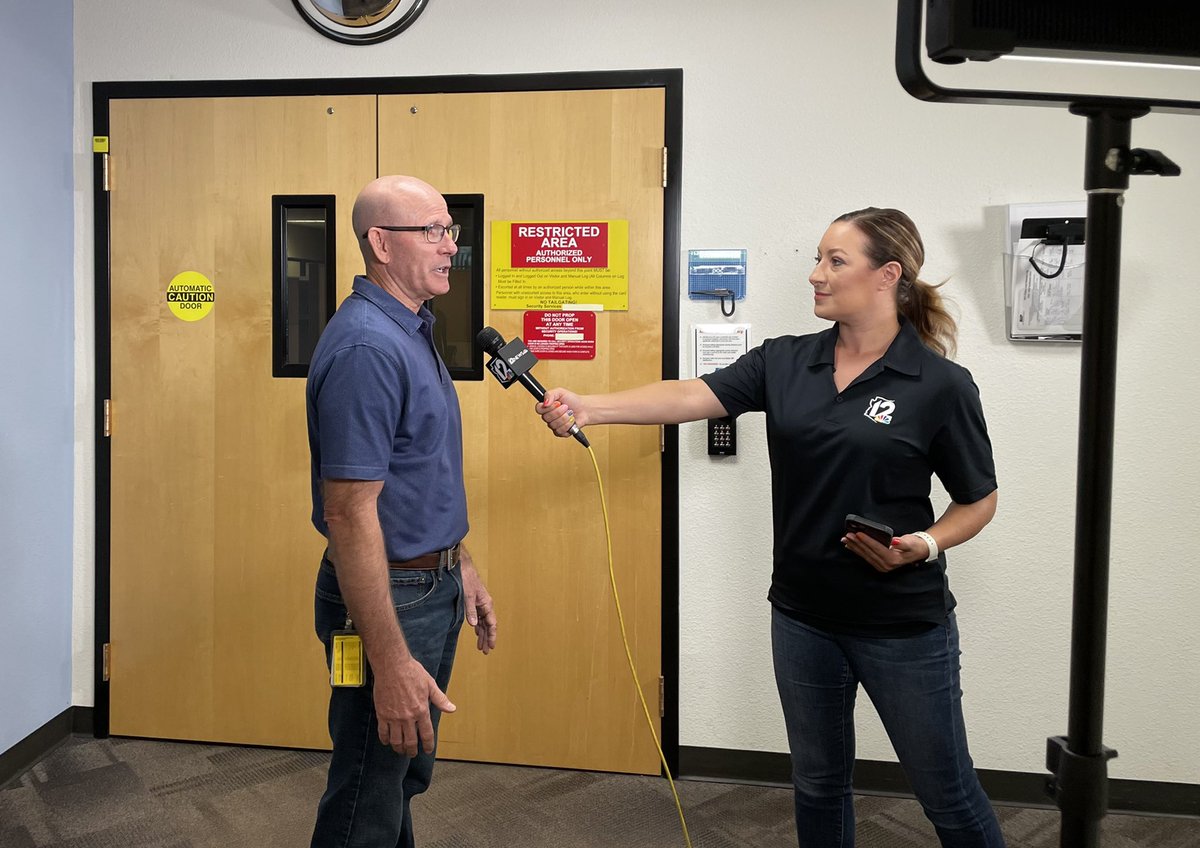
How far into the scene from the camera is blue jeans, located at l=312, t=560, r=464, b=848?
1609 millimetres

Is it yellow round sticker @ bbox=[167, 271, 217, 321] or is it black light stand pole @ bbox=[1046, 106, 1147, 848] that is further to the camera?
yellow round sticker @ bbox=[167, 271, 217, 321]

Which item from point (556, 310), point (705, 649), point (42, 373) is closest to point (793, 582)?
point (705, 649)

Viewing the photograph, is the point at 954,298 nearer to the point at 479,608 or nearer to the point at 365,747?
the point at 479,608

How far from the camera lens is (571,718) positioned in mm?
2781

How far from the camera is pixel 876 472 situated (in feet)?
5.61

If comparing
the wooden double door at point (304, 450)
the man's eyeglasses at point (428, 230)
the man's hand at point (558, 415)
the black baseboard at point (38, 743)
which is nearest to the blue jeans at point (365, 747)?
the man's hand at point (558, 415)

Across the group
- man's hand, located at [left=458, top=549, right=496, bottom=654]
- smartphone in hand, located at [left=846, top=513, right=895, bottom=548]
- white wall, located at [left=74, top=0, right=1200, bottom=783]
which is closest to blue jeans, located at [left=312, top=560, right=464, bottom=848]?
man's hand, located at [left=458, top=549, right=496, bottom=654]

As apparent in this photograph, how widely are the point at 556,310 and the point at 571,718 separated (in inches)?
48.4

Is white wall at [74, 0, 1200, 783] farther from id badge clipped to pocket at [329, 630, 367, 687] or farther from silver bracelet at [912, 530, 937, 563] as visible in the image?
id badge clipped to pocket at [329, 630, 367, 687]

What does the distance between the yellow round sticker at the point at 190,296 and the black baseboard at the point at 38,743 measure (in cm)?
132

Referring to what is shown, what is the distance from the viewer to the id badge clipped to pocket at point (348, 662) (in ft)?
5.15

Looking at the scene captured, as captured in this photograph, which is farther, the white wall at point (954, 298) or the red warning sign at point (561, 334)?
the red warning sign at point (561, 334)

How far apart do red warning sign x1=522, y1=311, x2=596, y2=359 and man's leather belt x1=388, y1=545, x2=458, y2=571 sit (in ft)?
3.45

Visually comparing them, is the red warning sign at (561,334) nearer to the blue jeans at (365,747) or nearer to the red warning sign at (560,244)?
the red warning sign at (560,244)
